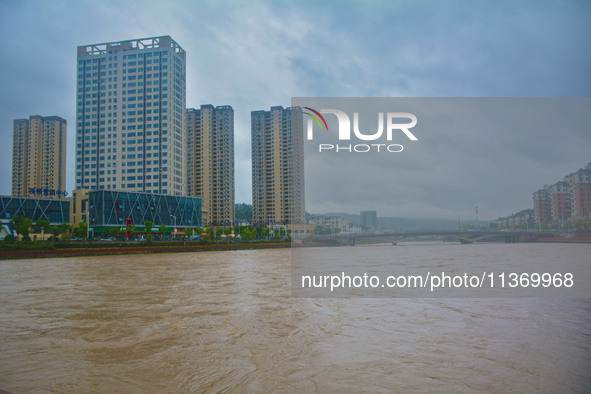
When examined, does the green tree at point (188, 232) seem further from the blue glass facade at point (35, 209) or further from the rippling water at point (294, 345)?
the rippling water at point (294, 345)

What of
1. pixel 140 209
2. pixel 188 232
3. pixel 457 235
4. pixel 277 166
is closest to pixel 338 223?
pixel 277 166

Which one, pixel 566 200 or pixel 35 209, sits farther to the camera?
pixel 35 209

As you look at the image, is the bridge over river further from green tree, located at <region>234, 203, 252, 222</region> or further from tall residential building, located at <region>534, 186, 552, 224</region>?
green tree, located at <region>234, 203, 252, 222</region>

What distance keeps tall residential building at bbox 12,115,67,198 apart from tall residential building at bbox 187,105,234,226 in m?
23.4

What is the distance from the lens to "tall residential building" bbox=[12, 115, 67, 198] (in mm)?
77188

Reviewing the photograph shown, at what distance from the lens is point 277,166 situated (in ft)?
270

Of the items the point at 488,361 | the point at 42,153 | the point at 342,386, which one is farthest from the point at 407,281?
the point at 42,153

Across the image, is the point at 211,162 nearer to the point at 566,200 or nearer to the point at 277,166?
the point at 277,166

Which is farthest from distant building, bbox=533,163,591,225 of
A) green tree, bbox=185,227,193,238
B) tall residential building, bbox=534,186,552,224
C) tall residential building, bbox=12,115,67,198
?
tall residential building, bbox=12,115,67,198

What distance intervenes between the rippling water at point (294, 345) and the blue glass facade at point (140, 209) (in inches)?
1805

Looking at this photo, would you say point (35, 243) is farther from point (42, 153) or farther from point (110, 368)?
point (42, 153)

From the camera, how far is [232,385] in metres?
4.52

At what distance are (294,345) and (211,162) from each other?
78.7m

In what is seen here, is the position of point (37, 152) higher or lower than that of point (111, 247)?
higher
